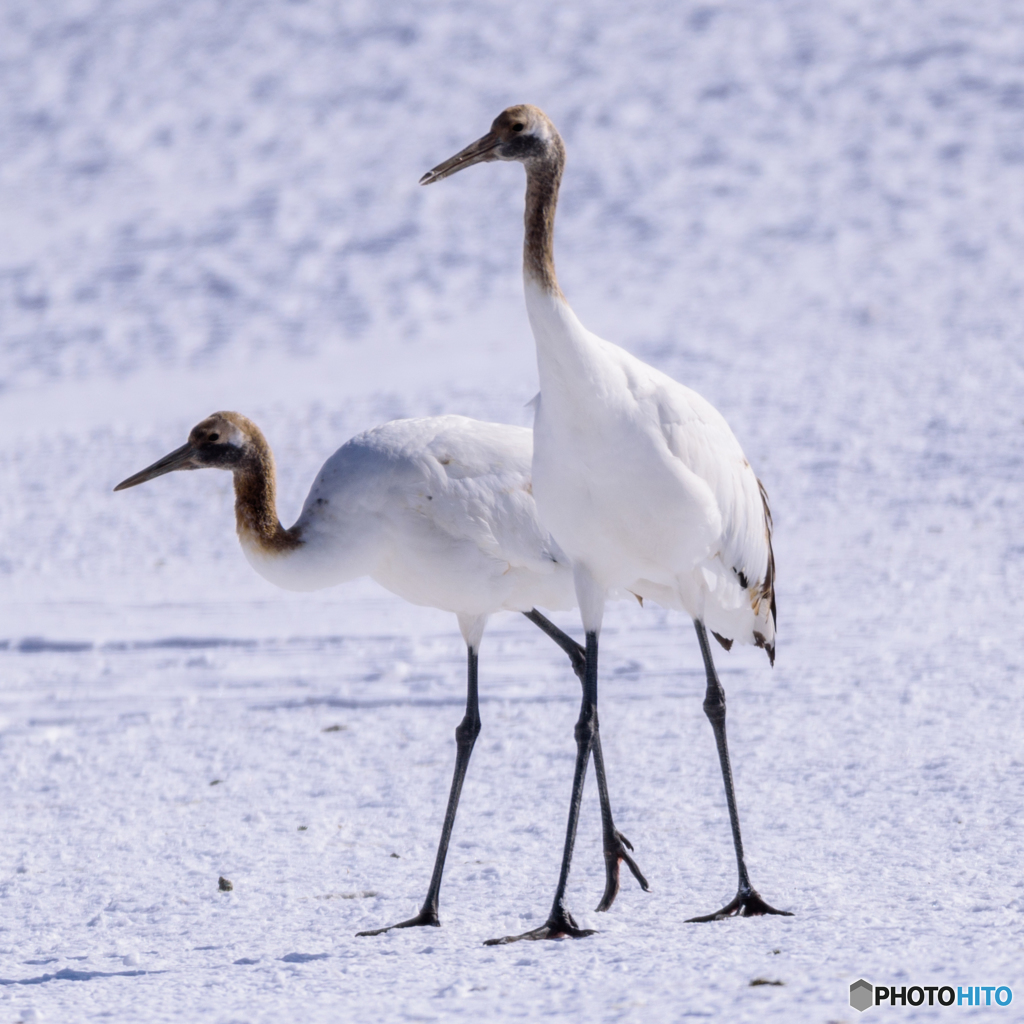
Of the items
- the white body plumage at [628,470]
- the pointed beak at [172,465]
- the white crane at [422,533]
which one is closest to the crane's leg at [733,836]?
the white body plumage at [628,470]

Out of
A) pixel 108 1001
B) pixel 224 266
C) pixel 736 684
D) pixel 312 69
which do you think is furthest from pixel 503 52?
pixel 108 1001

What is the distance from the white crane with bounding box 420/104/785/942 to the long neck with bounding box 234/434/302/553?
114 centimetres

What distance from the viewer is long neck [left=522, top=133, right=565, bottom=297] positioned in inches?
151

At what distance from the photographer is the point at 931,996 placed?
9.96 feet

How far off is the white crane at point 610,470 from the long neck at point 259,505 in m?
1.14

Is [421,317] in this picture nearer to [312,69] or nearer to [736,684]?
[312,69]

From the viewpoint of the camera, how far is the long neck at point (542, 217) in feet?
12.6

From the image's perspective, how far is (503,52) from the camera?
54.7 ft

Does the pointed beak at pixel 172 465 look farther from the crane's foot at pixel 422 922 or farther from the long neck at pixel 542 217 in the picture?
the crane's foot at pixel 422 922

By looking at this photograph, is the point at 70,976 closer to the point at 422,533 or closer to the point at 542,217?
the point at 422,533

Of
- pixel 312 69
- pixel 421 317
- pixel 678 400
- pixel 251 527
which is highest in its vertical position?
pixel 312 69

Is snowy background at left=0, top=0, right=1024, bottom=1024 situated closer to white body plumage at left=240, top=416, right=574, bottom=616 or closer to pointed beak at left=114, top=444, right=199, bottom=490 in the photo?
white body plumage at left=240, top=416, right=574, bottom=616

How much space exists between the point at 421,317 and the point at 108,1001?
9.93 meters

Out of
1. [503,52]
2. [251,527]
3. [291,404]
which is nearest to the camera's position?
[251,527]
